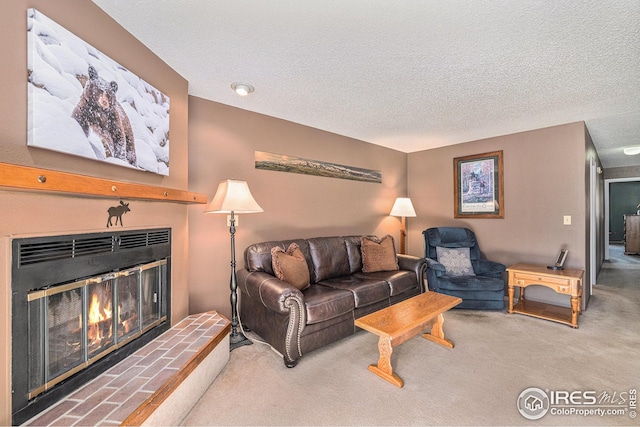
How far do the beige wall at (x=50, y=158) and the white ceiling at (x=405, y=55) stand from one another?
126 mm

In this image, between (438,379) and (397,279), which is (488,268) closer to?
(397,279)

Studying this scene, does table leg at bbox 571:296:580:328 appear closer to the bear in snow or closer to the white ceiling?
the white ceiling

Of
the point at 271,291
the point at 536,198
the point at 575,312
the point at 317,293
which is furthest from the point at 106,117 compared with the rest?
the point at 536,198

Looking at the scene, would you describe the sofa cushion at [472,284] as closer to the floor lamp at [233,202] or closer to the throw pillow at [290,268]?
the throw pillow at [290,268]

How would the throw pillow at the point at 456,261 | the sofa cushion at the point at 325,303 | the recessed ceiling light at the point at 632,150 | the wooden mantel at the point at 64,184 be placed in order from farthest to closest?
the recessed ceiling light at the point at 632,150 → the throw pillow at the point at 456,261 → the sofa cushion at the point at 325,303 → the wooden mantel at the point at 64,184

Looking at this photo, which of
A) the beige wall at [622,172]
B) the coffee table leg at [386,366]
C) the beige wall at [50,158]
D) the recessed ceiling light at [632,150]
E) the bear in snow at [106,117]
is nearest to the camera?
the beige wall at [50,158]

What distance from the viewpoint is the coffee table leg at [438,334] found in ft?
8.07

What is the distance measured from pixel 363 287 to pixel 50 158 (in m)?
2.43

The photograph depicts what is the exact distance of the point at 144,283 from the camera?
1875mm

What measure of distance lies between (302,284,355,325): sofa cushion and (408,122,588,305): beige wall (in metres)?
2.77

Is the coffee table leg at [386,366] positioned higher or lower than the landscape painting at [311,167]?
lower

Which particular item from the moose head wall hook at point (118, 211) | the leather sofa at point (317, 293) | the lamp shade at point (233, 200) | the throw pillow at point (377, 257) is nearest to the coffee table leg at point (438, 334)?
the leather sofa at point (317, 293)

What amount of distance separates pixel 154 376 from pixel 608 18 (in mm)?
3321

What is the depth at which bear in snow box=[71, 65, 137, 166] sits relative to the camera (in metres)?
1.41
